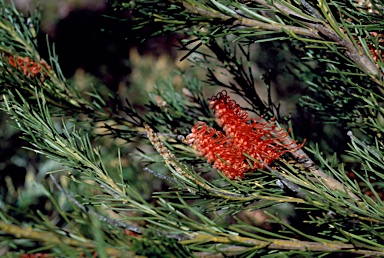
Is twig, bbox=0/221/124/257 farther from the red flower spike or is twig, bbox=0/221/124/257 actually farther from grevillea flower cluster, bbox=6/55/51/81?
grevillea flower cluster, bbox=6/55/51/81

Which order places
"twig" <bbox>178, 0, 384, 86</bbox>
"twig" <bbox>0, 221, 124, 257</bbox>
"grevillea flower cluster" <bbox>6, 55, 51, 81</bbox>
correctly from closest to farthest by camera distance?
"twig" <bbox>0, 221, 124, 257</bbox> → "twig" <bbox>178, 0, 384, 86</bbox> → "grevillea flower cluster" <bbox>6, 55, 51, 81</bbox>

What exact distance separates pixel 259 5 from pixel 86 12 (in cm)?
221

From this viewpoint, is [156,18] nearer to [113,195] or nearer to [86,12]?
[113,195]

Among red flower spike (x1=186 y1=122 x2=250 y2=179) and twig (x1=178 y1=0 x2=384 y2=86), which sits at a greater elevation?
twig (x1=178 y1=0 x2=384 y2=86)

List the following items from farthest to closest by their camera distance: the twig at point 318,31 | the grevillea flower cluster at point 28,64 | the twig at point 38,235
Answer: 1. the grevillea flower cluster at point 28,64
2. the twig at point 318,31
3. the twig at point 38,235

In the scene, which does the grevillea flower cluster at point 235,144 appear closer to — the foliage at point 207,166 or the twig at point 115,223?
the foliage at point 207,166

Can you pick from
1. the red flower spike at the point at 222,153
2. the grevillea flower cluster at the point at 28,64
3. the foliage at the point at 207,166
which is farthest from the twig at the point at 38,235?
the grevillea flower cluster at the point at 28,64

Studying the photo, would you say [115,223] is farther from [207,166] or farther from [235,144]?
[207,166]

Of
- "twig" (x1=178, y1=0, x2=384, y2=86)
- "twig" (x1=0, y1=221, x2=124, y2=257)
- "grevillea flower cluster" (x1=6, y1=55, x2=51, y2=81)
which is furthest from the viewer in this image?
"grevillea flower cluster" (x1=6, y1=55, x2=51, y2=81)

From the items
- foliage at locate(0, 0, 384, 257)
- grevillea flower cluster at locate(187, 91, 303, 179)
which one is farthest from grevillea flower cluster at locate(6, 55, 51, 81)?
grevillea flower cluster at locate(187, 91, 303, 179)

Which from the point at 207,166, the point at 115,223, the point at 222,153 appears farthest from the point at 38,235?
the point at 207,166

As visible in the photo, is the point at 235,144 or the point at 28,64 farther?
the point at 28,64

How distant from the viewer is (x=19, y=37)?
57cm

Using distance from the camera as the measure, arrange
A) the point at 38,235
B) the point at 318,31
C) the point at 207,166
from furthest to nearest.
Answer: the point at 207,166, the point at 318,31, the point at 38,235
